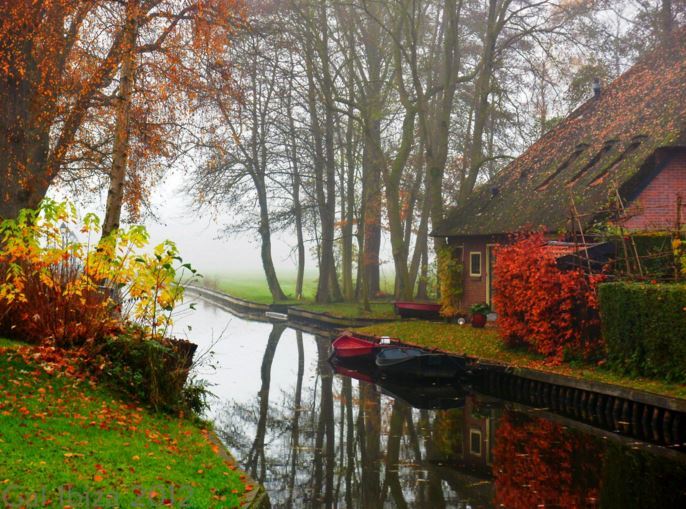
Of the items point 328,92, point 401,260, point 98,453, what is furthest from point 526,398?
point 328,92

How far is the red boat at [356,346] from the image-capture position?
25.4m

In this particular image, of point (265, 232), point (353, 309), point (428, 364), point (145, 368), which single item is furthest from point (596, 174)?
point (265, 232)

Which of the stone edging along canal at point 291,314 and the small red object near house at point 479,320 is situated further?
the stone edging along canal at point 291,314

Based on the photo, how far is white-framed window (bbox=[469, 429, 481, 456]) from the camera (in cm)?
1412

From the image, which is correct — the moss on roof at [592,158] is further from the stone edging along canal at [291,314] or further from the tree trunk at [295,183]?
the tree trunk at [295,183]

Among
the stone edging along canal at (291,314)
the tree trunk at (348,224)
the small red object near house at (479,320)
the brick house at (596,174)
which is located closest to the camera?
the brick house at (596,174)

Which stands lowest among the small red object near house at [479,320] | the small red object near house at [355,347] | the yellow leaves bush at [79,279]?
the small red object near house at [355,347]

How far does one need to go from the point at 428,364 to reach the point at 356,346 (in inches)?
165

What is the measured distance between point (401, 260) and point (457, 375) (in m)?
12.4

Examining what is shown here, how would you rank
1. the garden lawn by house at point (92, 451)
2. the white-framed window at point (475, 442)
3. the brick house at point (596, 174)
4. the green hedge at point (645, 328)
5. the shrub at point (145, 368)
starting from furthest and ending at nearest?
the brick house at point (596, 174), the green hedge at point (645, 328), the white-framed window at point (475, 442), the shrub at point (145, 368), the garden lawn by house at point (92, 451)

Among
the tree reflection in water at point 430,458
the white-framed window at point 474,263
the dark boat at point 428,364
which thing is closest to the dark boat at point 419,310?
the white-framed window at point 474,263

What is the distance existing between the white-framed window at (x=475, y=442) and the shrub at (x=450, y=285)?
48.7ft

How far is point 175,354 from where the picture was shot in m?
12.8

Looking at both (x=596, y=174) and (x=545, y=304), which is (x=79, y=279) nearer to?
(x=545, y=304)
